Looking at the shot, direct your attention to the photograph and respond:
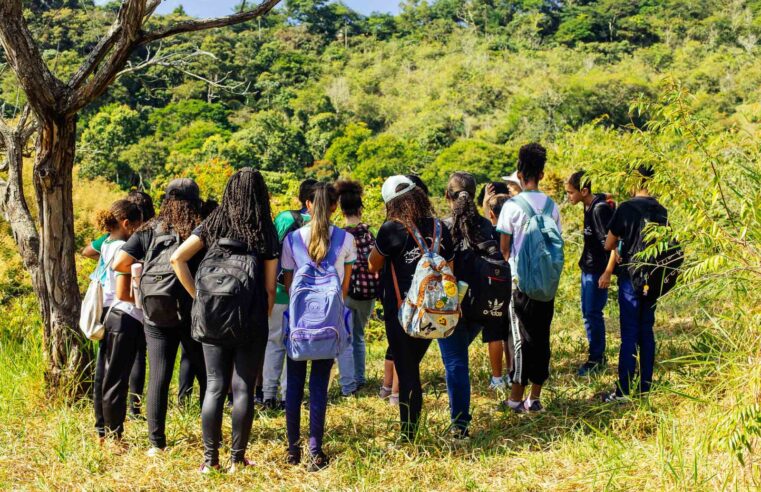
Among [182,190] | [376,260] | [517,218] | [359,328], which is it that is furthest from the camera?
[359,328]

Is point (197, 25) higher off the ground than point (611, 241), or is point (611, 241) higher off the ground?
point (197, 25)

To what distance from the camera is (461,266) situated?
11.1 feet

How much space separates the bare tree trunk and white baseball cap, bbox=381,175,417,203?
6.24 feet

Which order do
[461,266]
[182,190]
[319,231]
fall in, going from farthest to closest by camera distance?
[461,266] → [182,190] → [319,231]

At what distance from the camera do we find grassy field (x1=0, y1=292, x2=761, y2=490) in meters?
2.61

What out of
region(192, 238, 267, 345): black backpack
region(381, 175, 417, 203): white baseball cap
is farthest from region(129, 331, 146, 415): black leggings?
region(381, 175, 417, 203): white baseball cap

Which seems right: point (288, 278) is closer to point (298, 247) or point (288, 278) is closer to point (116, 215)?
point (298, 247)

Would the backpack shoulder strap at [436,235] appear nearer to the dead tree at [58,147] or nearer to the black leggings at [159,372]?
the black leggings at [159,372]

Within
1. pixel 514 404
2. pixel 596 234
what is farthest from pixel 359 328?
pixel 596 234

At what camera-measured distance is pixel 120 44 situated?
360 cm

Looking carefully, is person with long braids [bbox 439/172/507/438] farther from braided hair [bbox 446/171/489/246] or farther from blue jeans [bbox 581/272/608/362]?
blue jeans [bbox 581/272/608/362]

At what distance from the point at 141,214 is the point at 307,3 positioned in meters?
82.8

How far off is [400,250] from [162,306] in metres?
1.17

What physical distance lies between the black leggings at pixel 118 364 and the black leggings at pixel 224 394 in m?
0.62
